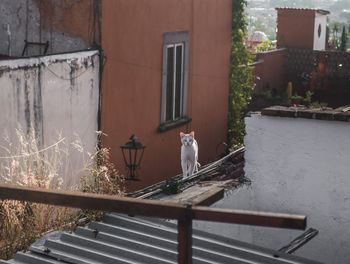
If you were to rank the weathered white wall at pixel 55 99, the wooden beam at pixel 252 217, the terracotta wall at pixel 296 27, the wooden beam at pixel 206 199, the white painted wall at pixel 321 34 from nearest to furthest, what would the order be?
the wooden beam at pixel 252 217 < the wooden beam at pixel 206 199 < the weathered white wall at pixel 55 99 < the terracotta wall at pixel 296 27 < the white painted wall at pixel 321 34

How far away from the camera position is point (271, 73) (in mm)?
20516

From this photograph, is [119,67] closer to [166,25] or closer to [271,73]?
[166,25]

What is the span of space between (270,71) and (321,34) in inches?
126

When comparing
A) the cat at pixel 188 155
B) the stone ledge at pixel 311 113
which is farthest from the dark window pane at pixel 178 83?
the stone ledge at pixel 311 113

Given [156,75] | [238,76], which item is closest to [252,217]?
[156,75]

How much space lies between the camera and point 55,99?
31.1ft

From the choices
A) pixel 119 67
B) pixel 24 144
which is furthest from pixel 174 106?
pixel 24 144

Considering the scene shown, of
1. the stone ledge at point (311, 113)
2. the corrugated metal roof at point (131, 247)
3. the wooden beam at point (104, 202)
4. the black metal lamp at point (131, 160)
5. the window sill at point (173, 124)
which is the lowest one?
the black metal lamp at point (131, 160)

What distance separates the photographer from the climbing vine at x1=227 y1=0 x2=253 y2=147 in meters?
15.1

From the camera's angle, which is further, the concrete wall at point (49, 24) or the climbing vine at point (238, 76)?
the climbing vine at point (238, 76)

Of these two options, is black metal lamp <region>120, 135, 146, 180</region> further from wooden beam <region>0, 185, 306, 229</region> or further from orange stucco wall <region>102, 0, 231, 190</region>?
wooden beam <region>0, 185, 306, 229</region>

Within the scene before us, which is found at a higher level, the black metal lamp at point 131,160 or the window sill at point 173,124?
the window sill at point 173,124

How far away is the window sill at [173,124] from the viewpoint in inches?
493

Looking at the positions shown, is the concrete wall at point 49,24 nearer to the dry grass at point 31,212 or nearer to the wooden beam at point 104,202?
the dry grass at point 31,212
